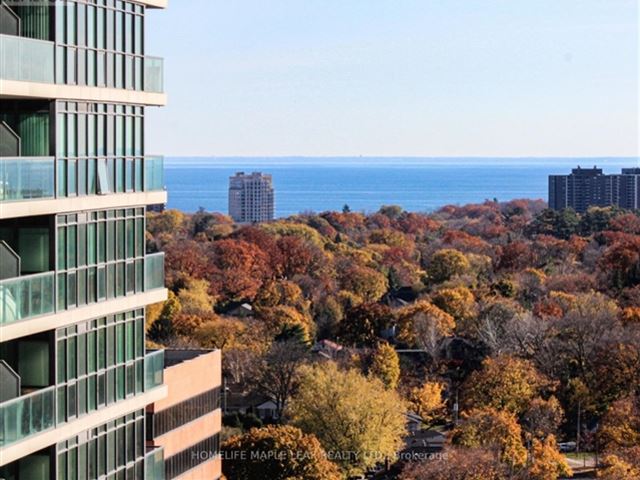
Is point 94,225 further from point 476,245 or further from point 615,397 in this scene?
point 476,245

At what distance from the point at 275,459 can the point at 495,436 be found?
8514 millimetres

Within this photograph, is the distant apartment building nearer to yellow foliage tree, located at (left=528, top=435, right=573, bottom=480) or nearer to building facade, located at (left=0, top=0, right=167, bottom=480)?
yellow foliage tree, located at (left=528, top=435, right=573, bottom=480)

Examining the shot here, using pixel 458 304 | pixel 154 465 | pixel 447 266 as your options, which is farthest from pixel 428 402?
pixel 154 465

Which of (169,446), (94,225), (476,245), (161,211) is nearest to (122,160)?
(94,225)

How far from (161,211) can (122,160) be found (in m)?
127

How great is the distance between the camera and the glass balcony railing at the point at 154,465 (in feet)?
57.6

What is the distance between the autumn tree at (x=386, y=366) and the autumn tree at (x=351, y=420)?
28.0 feet

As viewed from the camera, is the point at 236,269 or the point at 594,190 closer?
the point at 236,269

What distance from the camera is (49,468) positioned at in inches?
596

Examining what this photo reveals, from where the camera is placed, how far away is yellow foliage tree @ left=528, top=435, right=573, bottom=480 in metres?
47.7

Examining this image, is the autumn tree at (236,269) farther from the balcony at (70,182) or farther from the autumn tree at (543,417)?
the balcony at (70,182)

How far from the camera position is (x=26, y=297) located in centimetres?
1462

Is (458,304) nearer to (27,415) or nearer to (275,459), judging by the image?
(275,459)

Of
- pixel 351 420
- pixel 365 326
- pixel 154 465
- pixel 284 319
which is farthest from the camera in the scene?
pixel 284 319
